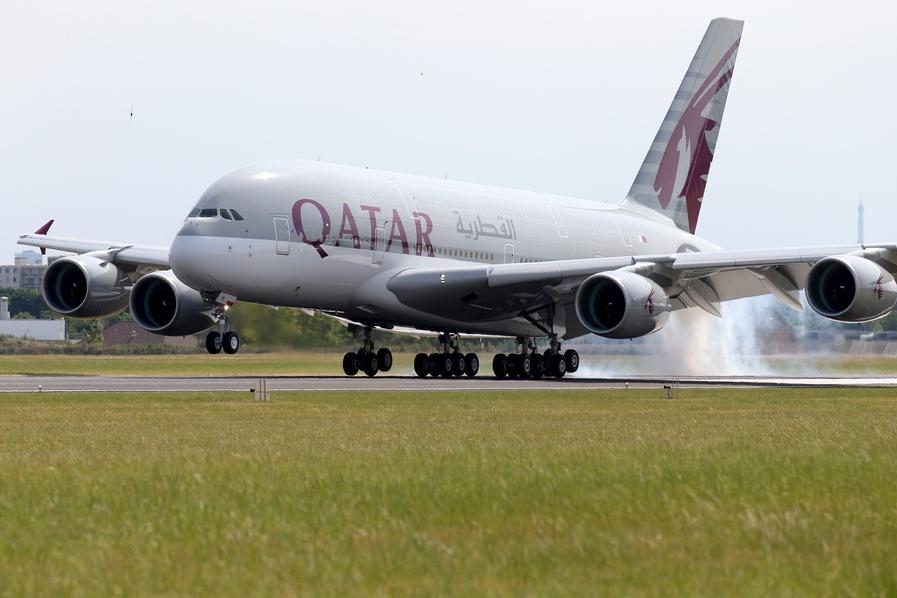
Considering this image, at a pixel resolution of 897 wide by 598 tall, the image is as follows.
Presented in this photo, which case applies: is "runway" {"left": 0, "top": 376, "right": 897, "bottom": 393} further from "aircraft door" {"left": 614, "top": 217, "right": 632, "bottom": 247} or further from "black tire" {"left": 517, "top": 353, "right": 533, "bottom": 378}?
"aircraft door" {"left": 614, "top": 217, "right": 632, "bottom": 247}

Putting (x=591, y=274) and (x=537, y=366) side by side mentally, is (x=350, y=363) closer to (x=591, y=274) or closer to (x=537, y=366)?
(x=537, y=366)

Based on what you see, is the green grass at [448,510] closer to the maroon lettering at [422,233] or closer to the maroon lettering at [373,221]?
the maroon lettering at [373,221]

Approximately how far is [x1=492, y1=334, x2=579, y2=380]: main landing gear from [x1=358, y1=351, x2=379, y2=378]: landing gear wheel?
3210 millimetres

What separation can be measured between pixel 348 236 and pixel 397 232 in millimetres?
1801

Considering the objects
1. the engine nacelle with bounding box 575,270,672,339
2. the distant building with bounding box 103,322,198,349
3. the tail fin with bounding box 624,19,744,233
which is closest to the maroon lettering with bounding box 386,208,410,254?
the engine nacelle with bounding box 575,270,672,339

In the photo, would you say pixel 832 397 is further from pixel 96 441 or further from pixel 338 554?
pixel 338 554

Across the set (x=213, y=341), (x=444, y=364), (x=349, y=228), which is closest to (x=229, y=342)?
(x=213, y=341)

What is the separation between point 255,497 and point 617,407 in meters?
14.0

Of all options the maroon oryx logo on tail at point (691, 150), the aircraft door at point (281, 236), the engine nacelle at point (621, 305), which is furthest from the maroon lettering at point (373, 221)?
the maroon oryx logo on tail at point (691, 150)

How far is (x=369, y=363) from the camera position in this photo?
3888 centimetres

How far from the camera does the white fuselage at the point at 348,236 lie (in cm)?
3328

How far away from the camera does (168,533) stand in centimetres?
852

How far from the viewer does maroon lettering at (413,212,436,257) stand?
37.3 metres

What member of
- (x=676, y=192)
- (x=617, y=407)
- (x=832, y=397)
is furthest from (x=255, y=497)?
(x=676, y=192)
